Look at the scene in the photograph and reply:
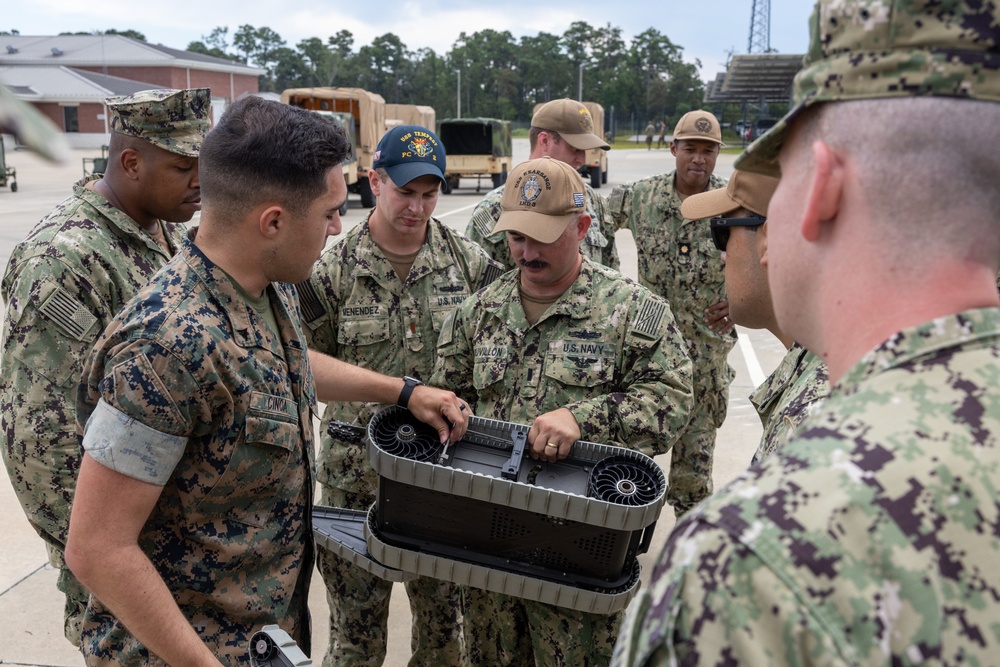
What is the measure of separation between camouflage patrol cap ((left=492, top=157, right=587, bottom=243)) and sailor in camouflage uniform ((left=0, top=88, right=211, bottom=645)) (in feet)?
3.86

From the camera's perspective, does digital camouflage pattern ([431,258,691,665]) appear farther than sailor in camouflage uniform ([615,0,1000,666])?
Yes

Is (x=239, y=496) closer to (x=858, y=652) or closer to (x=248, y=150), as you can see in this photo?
(x=248, y=150)

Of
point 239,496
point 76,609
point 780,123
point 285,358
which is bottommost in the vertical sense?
point 76,609

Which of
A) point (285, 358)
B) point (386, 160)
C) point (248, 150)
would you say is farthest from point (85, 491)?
point (386, 160)

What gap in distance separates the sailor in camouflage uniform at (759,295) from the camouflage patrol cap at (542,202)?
440 millimetres

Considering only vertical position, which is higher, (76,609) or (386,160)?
(386,160)

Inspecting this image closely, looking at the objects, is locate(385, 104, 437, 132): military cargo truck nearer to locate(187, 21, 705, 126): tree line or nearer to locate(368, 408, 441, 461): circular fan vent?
locate(368, 408, 441, 461): circular fan vent

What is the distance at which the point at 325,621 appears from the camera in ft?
13.6

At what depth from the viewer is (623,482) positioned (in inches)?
92.0

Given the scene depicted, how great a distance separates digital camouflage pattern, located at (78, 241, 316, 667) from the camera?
1.85 m

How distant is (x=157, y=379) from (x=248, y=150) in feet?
1.87

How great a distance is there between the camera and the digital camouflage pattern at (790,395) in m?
1.79

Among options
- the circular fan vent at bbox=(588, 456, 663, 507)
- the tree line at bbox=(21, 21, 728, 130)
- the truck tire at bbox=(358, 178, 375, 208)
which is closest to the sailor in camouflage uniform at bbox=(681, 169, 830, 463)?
the circular fan vent at bbox=(588, 456, 663, 507)

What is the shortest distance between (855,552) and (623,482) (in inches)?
59.8
